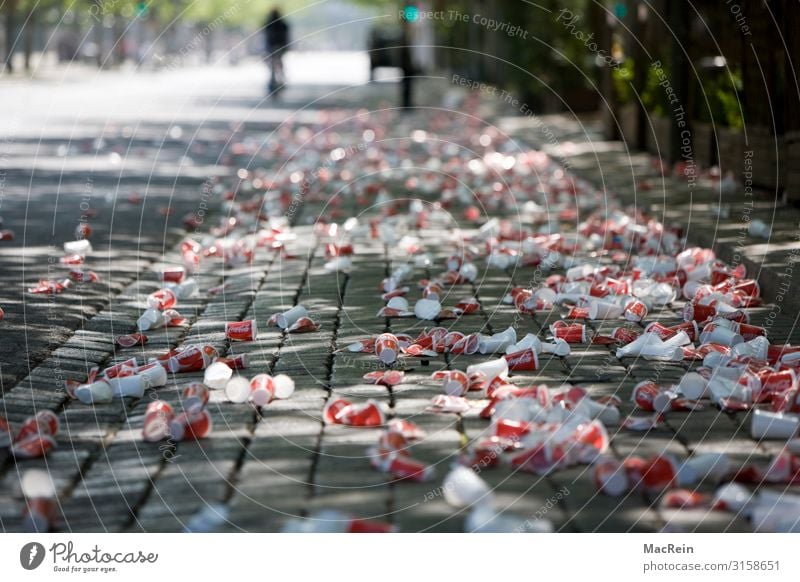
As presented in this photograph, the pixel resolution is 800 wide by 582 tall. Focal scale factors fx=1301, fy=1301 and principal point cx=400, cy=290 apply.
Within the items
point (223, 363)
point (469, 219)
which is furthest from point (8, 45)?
point (223, 363)

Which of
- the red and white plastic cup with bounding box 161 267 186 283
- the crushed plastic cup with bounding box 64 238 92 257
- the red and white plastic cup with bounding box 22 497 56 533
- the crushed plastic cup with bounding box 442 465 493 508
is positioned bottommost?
the red and white plastic cup with bounding box 22 497 56 533

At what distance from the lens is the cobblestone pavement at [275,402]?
372 cm

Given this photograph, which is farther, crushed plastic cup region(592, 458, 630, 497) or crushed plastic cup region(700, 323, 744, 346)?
crushed plastic cup region(700, 323, 744, 346)

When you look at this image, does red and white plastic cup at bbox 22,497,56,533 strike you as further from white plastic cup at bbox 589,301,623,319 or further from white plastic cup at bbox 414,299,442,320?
white plastic cup at bbox 589,301,623,319

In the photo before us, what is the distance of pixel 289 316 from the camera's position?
645 cm

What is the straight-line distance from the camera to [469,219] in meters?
10.9

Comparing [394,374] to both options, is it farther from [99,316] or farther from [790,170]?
[790,170]

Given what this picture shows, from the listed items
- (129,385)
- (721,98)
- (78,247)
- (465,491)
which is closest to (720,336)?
(465,491)

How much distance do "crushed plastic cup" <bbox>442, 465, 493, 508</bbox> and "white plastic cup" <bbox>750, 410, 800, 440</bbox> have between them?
1110 mm

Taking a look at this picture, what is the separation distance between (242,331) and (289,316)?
377 millimetres

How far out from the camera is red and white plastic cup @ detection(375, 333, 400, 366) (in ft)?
18.3

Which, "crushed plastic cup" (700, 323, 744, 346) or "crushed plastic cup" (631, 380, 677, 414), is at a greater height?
"crushed plastic cup" (700, 323, 744, 346)

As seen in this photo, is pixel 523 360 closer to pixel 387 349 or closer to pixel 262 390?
pixel 387 349

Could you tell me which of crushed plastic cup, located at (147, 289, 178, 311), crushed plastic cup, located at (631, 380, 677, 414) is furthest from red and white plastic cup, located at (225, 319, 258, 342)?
crushed plastic cup, located at (631, 380, 677, 414)
